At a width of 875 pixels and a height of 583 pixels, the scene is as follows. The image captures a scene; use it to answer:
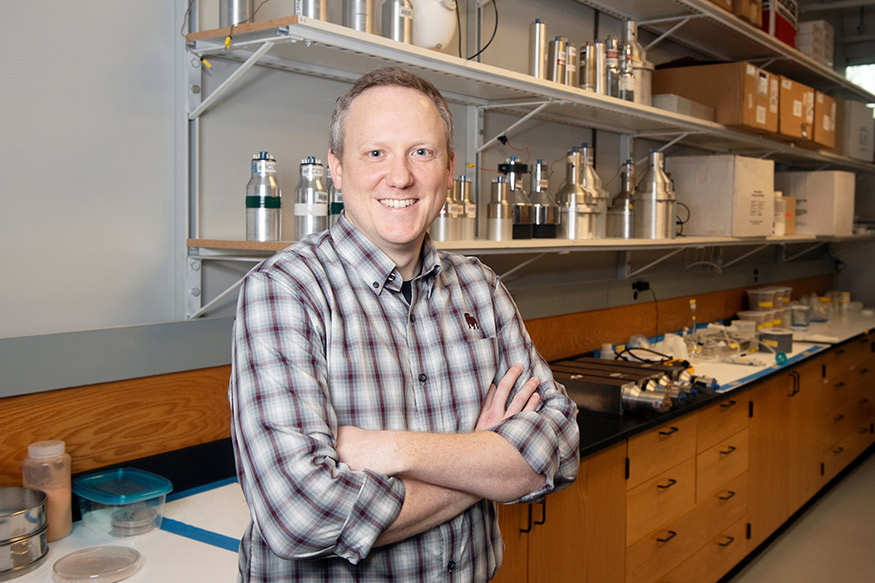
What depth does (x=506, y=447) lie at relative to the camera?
1252 millimetres

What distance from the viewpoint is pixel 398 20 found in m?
1.92

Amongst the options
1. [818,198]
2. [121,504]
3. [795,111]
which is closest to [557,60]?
[121,504]

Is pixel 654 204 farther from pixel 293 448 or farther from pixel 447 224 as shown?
pixel 293 448

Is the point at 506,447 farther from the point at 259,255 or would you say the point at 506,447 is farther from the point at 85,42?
the point at 85,42

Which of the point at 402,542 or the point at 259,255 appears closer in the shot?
the point at 402,542

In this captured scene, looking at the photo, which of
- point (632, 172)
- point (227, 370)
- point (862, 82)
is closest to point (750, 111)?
point (632, 172)

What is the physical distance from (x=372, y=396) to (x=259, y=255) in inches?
32.7

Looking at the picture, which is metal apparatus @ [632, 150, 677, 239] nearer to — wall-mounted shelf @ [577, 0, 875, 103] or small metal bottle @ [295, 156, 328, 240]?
wall-mounted shelf @ [577, 0, 875, 103]

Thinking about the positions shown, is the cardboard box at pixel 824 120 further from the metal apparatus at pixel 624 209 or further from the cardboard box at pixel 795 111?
the metal apparatus at pixel 624 209

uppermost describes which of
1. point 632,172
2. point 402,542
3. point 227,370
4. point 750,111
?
point 750,111

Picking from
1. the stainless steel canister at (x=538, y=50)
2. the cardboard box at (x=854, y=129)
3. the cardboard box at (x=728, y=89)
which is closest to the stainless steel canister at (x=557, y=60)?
the stainless steel canister at (x=538, y=50)

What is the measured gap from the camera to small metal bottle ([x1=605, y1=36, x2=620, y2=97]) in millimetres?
2936

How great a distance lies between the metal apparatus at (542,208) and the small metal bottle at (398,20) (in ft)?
2.98

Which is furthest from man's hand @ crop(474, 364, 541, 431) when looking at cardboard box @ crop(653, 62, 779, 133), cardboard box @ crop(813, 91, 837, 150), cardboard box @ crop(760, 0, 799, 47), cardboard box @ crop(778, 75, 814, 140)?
cardboard box @ crop(813, 91, 837, 150)
